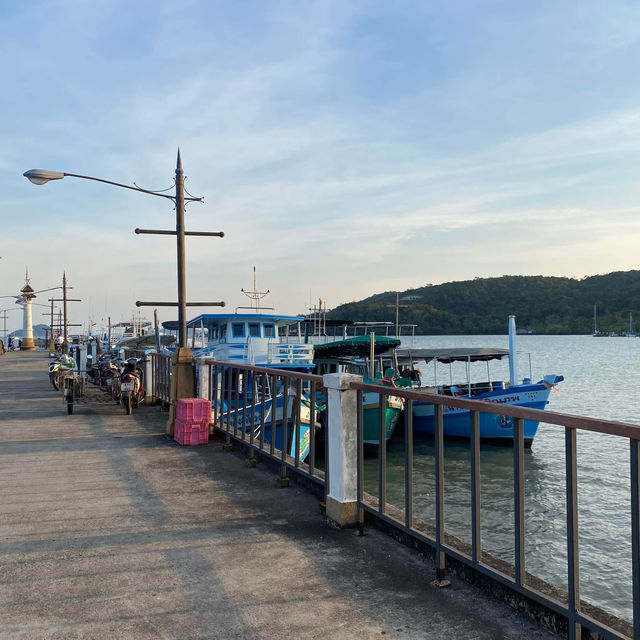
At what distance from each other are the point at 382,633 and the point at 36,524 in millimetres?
3451

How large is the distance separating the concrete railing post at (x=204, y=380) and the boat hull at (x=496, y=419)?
12.3m

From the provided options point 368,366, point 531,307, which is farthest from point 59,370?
point 531,307

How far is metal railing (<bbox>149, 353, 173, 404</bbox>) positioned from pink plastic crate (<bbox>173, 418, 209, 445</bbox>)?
13.9ft

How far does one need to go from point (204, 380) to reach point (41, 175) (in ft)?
15.5

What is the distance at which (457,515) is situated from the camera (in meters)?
13.6

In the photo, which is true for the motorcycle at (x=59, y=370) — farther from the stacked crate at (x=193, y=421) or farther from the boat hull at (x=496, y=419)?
the boat hull at (x=496, y=419)

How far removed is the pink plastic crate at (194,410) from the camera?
8875 mm

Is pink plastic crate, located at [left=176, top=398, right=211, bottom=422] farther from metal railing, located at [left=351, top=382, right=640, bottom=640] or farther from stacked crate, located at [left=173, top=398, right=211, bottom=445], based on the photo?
metal railing, located at [left=351, top=382, right=640, bottom=640]

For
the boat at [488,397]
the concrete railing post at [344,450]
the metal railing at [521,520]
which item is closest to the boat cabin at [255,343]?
the boat at [488,397]

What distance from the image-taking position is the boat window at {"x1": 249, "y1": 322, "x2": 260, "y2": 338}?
848 inches

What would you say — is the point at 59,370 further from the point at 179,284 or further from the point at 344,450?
the point at 344,450

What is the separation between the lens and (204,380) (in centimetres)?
983

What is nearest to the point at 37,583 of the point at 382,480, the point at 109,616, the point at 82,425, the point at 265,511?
the point at 109,616

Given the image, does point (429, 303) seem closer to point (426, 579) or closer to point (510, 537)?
point (510, 537)
